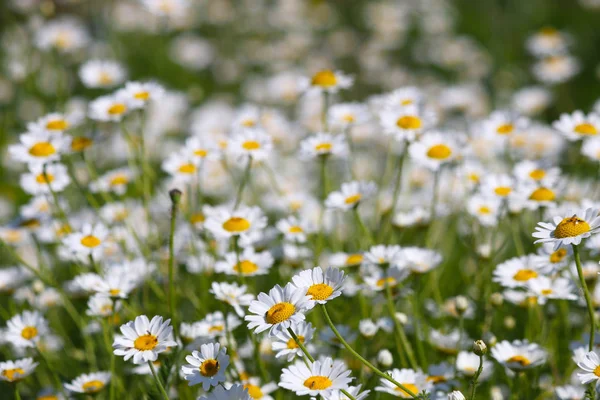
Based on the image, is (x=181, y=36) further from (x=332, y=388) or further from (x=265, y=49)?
(x=332, y=388)

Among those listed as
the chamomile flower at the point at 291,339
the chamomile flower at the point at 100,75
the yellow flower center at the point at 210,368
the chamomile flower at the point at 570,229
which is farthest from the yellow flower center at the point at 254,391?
the chamomile flower at the point at 100,75

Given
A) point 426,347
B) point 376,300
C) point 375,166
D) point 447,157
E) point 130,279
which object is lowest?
point 375,166

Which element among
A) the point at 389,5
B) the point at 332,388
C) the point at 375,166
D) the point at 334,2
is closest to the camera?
the point at 332,388

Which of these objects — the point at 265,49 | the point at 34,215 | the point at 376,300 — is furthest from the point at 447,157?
the point at 265,49

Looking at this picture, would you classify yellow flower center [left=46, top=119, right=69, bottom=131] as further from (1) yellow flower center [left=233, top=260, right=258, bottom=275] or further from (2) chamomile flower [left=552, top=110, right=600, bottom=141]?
(2) chamomile flower [left=552, top=110, right=600, bottom=141]

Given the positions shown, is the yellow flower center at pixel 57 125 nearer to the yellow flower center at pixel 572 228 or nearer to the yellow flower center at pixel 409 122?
the yellow flower center at pixel 409 122

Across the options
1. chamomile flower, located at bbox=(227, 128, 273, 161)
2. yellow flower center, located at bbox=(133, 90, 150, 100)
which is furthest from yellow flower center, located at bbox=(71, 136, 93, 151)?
chamomile flower, located at bbox=(227, 128, 273, 161)
